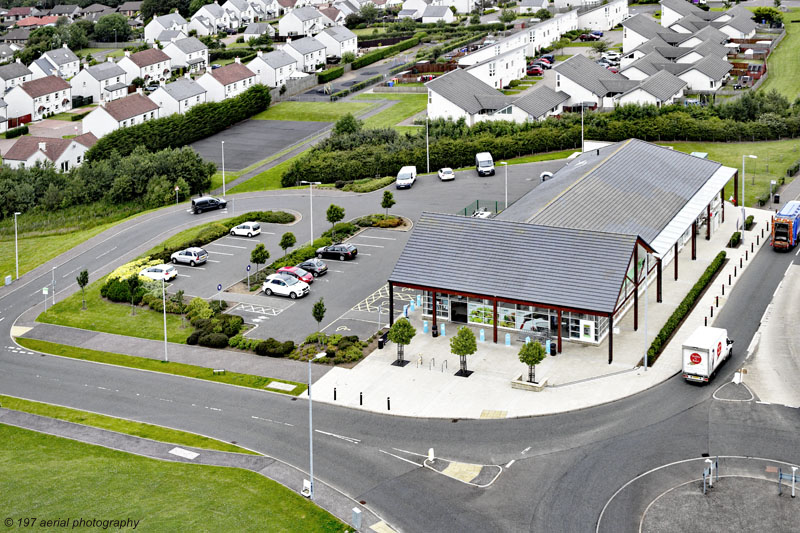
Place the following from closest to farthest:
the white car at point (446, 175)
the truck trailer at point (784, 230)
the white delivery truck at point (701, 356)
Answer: the white delivery truck at point (701, 356) < the truck trailer at point (784, 230) < the white car at point (446, 175)

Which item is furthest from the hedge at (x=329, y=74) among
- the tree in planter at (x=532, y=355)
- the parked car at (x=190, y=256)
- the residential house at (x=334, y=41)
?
the tree in planter at (x=532, y=355)

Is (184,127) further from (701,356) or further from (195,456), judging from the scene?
(701,356)

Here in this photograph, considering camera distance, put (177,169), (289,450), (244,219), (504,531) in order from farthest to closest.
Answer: (177,169), (244,219), (289,450), (504,531)

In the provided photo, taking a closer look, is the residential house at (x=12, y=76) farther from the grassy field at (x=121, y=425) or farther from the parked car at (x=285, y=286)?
the grassy field at (x=121, y=425)

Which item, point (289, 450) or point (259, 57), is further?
point (259, 57)

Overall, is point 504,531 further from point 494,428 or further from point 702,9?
point 702,9

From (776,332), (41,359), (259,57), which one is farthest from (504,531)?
(259,57)

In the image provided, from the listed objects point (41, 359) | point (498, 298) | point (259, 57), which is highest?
point (259, 57)
